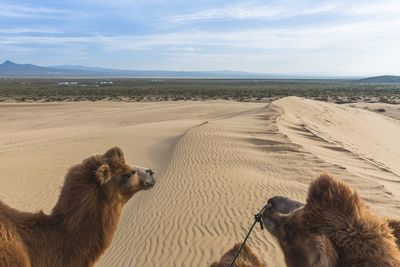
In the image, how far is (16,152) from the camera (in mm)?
20766

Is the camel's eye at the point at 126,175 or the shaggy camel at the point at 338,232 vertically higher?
the shaggy camel at the point at 338,232

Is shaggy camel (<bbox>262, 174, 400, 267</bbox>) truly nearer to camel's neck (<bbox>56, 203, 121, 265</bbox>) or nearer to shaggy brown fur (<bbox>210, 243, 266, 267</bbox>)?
shaggy brown fur (<bbox>210, 243, 266, 267</bbox>)

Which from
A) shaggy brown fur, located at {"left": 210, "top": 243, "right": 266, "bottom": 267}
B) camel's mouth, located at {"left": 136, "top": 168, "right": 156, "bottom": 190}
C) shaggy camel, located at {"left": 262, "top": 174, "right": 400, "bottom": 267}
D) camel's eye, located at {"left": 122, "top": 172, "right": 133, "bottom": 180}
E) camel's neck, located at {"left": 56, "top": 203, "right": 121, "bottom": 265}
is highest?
shaggy camel, located at {"left": 262, "top": 174, "right": 400, "bottom": 267}

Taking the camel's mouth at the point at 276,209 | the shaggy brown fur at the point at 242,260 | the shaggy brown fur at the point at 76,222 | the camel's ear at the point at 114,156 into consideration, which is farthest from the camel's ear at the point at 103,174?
the camel's mouth at the point at 276,209

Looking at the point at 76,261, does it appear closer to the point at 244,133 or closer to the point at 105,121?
the point at 244,133

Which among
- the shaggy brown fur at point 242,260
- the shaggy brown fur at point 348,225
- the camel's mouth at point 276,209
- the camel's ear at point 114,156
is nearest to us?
the shaggy brown fur at point 348,225

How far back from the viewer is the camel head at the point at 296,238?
2199 millimetres

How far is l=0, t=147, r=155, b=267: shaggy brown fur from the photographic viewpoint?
411 cm

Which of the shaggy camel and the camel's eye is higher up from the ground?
the shaggy camel

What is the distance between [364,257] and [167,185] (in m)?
11.2

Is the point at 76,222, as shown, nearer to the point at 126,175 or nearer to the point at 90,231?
the point at 90,231

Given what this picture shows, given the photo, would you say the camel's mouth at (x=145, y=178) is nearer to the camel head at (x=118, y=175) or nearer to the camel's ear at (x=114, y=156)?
the camel head at (x=118, y=175)

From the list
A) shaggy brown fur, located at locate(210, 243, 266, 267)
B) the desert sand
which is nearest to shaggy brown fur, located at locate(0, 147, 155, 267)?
shaggy brown fur, located at locate(210, 243, 266, 267)

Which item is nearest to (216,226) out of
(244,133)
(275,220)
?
(275,220)
